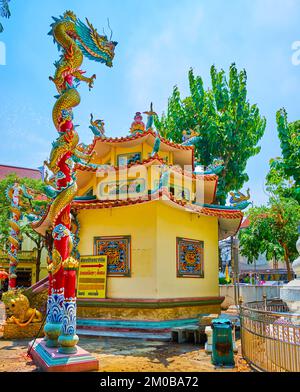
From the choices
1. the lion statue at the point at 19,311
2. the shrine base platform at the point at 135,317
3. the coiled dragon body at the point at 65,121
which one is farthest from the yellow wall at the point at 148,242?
the coiled dragon body at the point at 65,121

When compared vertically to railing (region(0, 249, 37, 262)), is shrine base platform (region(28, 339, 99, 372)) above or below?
below

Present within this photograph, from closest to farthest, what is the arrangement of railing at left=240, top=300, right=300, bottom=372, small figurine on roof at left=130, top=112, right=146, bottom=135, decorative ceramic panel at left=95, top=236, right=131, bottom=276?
railing at left=240, top=300, right=300, bottom=372 → decorative ceramic panel at left=95, top=236, right=131, bottom=276 → small figurine on roof at left=130, top=112, right=146, bottom=135

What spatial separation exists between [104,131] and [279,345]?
1076 cm

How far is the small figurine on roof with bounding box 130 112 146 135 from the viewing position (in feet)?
45.2

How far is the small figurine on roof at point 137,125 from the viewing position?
45.2ft

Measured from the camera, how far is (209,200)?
15703 mm

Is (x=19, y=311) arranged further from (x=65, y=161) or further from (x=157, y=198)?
(x=65, y=161)

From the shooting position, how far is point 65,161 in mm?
7000

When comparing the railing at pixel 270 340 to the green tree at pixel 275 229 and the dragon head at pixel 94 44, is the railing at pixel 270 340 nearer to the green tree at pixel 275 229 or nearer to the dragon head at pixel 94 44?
the dragon head at pixel 94 44

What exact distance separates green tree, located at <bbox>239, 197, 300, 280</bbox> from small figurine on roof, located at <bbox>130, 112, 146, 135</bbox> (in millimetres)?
12153

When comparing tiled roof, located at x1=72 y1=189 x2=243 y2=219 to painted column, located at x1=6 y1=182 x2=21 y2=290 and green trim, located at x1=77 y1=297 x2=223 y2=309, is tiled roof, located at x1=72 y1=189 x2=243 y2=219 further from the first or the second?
green trim, located at x1=77 y1=297 x2=223 y2=309

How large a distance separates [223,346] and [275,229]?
16.8 meters

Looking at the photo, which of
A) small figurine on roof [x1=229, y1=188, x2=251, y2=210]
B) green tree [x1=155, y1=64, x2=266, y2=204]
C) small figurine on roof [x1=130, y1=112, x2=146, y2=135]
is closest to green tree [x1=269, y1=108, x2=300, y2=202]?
green tree [x1=155, y1=64, x2=266, y2=204]

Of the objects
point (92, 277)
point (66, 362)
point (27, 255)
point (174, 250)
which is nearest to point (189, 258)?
point (174, 250)
